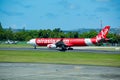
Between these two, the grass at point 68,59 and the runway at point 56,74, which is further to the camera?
the grass at point 68,59

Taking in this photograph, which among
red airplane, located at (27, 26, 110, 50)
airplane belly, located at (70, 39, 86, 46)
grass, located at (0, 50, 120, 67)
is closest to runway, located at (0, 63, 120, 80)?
grass, located at (0, 50, 120, 67)

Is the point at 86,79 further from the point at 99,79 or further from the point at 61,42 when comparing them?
the point at 61,42

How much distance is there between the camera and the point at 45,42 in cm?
9100

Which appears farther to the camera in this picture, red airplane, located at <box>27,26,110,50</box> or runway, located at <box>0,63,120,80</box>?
red airplane, located at <box>27,26,110,50</box>

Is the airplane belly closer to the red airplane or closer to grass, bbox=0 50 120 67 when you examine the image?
the red airplane

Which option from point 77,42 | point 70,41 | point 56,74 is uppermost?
point 70,41

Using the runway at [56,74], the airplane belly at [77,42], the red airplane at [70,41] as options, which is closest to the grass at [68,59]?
the runway at [56,74]

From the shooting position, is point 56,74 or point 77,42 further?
point 77,42

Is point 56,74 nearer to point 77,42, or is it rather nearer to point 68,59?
point 68,59

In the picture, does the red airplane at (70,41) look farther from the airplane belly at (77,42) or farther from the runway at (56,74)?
the runway at (56,74)

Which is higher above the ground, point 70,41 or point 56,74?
point 70,41

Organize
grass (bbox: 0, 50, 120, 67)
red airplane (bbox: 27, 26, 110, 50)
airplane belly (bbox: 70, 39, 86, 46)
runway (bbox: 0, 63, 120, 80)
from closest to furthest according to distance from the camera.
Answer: runway (bbox: 0, 63, 120, 80) < grass (bbox: 0, 50, 120, 67) < red airplane (bbox: 27, 26, 110, 50) < airplane belly (bbox: 70, 39, 86, 46)

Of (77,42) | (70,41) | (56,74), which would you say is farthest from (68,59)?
(77,42)

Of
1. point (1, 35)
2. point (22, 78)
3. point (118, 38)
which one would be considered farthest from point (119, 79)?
point (1, 35)
